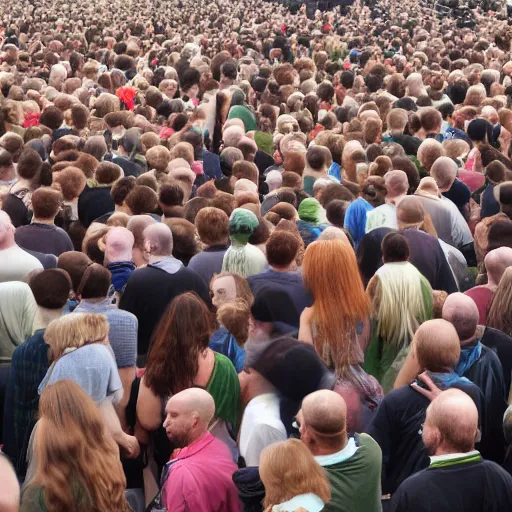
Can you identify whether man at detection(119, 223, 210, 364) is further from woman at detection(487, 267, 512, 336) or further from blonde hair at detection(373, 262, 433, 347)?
woman at detection(487, 267, 512, 336)

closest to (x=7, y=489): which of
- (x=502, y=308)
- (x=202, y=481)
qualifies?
(x=202, y=481)

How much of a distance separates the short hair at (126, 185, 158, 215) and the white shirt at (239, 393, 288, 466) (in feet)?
11.6

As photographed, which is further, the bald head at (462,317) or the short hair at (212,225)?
the short hair at (212,225)

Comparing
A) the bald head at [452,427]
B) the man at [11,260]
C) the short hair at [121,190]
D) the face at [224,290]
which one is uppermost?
the bald head at [452,427]

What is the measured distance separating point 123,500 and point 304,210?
433cm

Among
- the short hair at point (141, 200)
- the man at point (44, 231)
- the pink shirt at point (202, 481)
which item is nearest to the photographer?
the pink shirt at point (202, 481)

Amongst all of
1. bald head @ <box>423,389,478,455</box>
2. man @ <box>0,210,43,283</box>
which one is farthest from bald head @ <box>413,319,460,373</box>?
man @ <box>0,210,43,283</box>

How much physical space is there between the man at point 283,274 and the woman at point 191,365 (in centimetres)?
97

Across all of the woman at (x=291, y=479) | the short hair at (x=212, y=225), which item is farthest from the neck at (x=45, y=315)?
the woman at (x=291, y=479)

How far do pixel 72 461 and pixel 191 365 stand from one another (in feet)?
4.43

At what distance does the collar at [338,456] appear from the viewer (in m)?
5.35

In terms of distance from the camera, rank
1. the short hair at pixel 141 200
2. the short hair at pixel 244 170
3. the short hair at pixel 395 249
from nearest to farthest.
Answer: the short hair at pixel 395 249, the short hair at pixel 141 200, the short hair at pixel 244 170

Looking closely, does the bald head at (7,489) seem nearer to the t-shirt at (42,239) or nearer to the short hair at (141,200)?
the t-shirt at (42,239)

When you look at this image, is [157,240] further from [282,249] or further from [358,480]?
[358,480]
